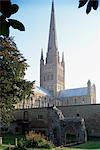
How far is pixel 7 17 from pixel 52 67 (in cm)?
11712

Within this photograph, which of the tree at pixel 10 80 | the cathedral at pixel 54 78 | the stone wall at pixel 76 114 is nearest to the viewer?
the tree at pixel 10 80

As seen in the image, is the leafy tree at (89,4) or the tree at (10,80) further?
the tree at (10,80)

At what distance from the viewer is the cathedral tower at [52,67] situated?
11776 centimetres

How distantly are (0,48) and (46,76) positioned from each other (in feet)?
295

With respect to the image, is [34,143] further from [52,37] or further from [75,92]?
[52,37]

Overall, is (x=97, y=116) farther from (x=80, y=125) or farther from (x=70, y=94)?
(x=70, y=94)

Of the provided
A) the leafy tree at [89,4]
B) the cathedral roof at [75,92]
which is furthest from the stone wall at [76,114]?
the leafy tree at [89,4]

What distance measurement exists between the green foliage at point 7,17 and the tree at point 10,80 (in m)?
26.5

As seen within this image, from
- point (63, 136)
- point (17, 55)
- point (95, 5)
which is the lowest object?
point (63, 136)

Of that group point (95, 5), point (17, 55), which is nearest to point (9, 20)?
point (95, 5)

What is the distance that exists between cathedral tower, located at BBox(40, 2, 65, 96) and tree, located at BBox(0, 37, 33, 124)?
8506 centimetres

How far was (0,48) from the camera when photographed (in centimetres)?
2903

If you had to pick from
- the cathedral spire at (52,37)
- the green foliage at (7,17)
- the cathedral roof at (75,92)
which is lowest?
the green foliage at (7,17)

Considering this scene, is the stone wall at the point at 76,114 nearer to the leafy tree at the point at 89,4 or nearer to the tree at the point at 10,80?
the tree at the point at 10,80
